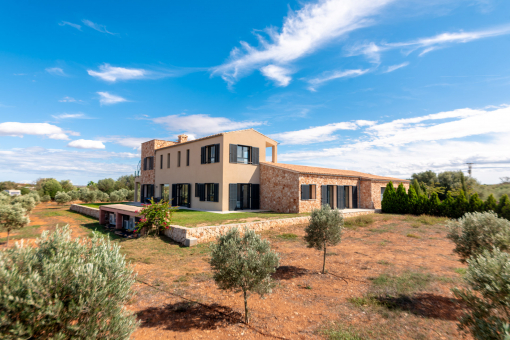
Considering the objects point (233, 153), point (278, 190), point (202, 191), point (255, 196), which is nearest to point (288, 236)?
point (278, 190)

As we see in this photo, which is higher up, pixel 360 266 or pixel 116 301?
pixel 116 301

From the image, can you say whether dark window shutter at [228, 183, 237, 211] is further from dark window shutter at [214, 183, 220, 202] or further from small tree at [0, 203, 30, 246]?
small tree at [0, 203, 30, 246]

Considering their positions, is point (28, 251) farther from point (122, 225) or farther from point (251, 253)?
point (122, 225)

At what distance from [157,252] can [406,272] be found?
29.8ft

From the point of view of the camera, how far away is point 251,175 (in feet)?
65.9

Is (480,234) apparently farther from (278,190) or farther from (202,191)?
(202,191)

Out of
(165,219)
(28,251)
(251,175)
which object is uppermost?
(251,175)

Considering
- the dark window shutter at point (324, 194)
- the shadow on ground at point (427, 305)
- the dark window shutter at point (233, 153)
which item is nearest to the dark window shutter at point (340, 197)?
the dark window shutter at point (324, 194)

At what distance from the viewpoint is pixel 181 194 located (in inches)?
890

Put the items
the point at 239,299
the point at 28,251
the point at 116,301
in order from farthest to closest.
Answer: the point at 239,299 < the point at 116,301 < the point at 28,251

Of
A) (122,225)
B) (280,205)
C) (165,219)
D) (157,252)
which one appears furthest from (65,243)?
(280,205)

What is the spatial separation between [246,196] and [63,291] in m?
17.5

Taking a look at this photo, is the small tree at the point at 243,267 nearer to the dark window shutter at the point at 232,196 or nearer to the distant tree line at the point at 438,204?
the dark window shutter at the point at 232,196

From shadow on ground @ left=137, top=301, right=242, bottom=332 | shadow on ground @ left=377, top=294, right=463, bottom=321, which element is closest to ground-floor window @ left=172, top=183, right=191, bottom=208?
shadow on ground @ left=137, top=301, right=242, bottom=332
